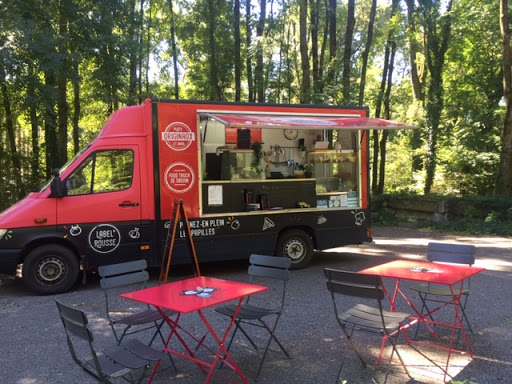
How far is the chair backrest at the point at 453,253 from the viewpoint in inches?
210

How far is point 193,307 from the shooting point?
351 centimetres

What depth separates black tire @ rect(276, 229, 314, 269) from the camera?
8805mm

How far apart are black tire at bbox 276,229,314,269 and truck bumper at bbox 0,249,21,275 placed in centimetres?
440

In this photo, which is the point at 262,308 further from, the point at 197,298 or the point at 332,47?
the point at 332,47

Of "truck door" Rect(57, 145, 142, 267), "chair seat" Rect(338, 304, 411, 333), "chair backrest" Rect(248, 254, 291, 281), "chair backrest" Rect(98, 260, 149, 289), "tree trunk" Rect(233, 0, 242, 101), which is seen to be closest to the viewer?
"chair seat" Rect(338, 304, 411, 333)

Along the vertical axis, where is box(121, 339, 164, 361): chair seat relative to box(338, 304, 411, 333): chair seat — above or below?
below

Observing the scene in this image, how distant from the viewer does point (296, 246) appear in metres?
8.95

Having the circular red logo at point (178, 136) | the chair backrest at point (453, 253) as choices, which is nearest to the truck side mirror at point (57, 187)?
the circular red logo at point (178, 136)

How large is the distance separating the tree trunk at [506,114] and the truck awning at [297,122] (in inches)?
328

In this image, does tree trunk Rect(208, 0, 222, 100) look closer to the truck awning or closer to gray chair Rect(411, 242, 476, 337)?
the truck awning

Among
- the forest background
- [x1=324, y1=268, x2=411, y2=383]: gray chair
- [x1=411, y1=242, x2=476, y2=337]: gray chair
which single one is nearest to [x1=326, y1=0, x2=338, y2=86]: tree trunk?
the forest background

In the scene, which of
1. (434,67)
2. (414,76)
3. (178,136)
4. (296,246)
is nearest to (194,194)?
(178,136)

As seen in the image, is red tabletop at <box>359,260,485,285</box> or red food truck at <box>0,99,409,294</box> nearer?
red tabletop at <box>359,260,485,285</box>

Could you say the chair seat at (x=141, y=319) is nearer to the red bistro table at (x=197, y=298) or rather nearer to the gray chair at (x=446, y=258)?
the red bistro table at (x=197, y=298)
